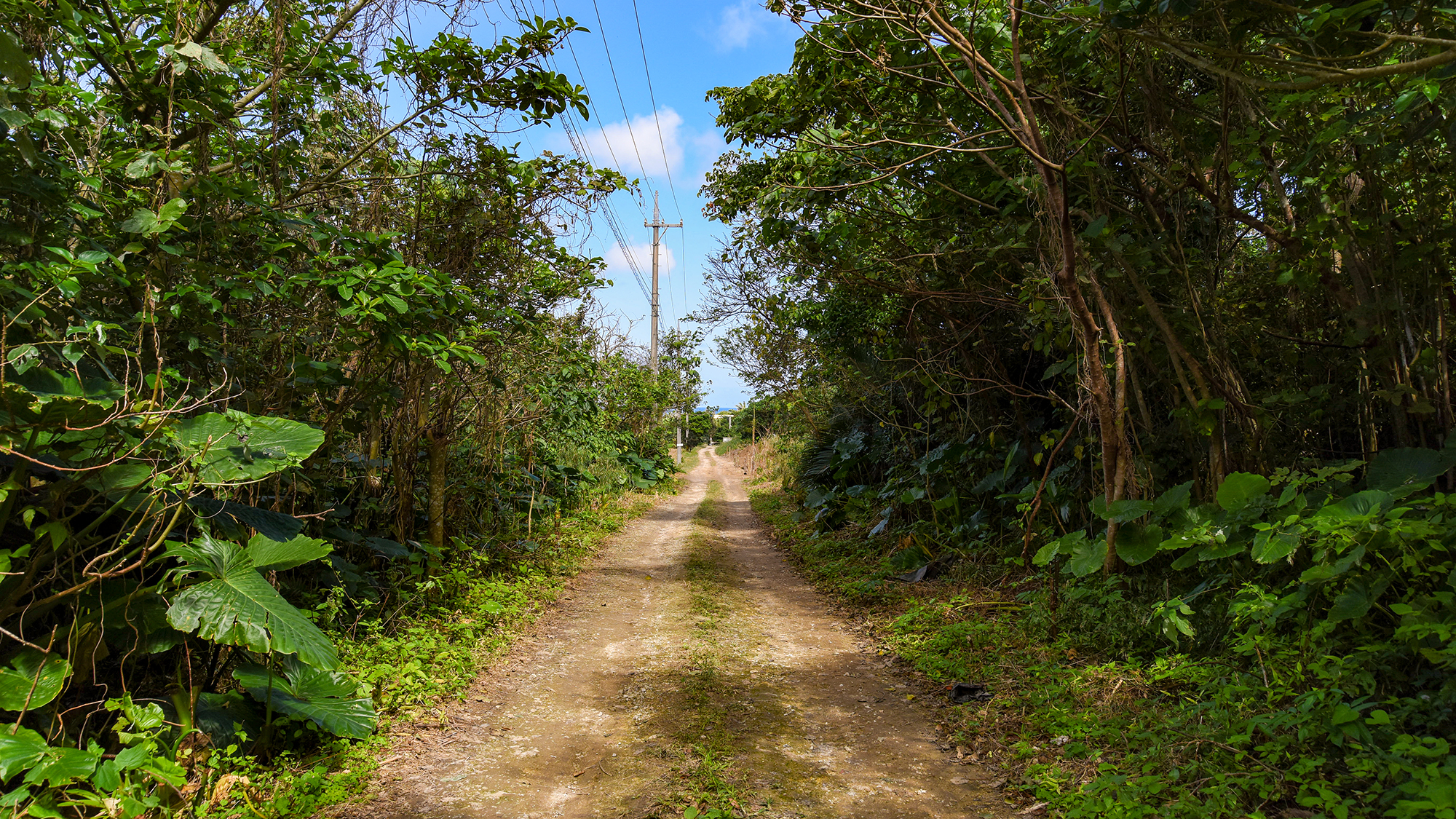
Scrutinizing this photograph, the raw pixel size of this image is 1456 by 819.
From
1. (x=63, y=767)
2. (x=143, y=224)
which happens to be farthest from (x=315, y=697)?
(x=143, y=224)

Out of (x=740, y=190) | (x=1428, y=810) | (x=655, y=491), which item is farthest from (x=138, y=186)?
(x=655, y=491)

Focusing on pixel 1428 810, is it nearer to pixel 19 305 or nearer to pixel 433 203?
pixel 19 305

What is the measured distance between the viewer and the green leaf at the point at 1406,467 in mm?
3504

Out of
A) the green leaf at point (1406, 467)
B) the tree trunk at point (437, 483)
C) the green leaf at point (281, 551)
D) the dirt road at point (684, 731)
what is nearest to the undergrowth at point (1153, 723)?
the dirt road at point (684, 731)

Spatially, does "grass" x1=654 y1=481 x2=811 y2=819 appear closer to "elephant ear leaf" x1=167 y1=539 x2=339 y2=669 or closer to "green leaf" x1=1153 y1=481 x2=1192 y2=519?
"elephant ear leaf" x1=167 y1=539 x2=339 y2=669

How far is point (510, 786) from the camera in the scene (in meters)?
3.28

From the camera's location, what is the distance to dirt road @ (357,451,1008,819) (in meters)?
3.14

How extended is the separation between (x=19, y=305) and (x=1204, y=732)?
5118mm

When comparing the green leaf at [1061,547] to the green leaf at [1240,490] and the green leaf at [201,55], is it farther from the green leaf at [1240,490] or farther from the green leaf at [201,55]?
the green leaf at [201,55]

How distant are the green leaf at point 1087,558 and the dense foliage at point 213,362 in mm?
3972

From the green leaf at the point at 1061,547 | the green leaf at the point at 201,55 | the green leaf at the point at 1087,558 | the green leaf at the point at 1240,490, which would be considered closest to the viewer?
the green leaf at the point at 201,55

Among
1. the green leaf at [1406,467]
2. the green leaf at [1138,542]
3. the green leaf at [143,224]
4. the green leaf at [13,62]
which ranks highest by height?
the green leaf at [13,62]

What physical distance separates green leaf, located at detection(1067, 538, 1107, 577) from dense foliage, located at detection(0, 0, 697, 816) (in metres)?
3.97

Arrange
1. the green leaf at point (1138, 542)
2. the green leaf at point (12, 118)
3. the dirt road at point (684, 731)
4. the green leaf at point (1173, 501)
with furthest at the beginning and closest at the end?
the green leaf at point (1138, 542) → the green leaf at point (1173, 501) → the dirt road at point (684, 731) → the green leaf at point (12, 118)
